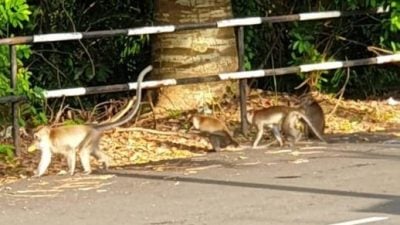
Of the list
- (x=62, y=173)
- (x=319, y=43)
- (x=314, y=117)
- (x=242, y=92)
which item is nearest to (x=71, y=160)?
(x=62, y=173)

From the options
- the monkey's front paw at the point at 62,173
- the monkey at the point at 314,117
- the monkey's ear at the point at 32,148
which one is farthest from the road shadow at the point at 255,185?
the monkey at the point at 314,117

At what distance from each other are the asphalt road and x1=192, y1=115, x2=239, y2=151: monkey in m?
0.40

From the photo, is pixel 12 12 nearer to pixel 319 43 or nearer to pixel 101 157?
pixel 101 157

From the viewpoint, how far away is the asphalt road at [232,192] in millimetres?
9078

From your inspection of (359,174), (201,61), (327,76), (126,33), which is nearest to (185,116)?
(201,61)

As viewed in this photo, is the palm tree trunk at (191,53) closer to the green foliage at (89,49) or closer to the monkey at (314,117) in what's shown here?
the green foliage at (89,49)

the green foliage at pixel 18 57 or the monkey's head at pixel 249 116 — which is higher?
the green foliage at pixel 18 57

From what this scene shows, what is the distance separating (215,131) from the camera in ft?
41.8

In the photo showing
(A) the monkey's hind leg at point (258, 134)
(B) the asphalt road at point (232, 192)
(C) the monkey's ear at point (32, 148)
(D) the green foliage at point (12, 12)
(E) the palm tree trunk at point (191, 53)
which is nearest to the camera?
(B) the asphalt road at point (232, 192)

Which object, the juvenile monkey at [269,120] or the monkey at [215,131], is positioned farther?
the juvenile monkey at [269,120]

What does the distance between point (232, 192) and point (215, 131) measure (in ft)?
8.77

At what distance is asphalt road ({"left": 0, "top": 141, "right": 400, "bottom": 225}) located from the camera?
9078 millimetres

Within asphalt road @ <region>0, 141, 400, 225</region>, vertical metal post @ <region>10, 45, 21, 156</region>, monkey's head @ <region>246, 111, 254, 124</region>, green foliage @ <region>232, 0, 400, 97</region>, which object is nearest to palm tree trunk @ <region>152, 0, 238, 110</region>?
monkey's head @ <region>246, 111, 254, 124</region>

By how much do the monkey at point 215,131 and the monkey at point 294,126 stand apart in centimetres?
56
